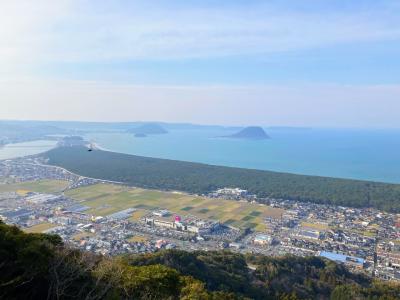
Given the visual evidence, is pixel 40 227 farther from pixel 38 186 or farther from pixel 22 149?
pixel 22 149

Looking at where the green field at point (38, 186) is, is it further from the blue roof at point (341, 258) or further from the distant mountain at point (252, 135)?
the distant mountain at point (252, 135)

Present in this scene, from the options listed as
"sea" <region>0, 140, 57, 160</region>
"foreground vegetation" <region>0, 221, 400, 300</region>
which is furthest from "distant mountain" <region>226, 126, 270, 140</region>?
"foreground vegetation" <region>0, 221, 400, 300</region>

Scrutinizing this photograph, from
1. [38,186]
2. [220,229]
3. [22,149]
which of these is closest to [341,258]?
[220,229]

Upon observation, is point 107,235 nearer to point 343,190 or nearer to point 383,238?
point 383,238

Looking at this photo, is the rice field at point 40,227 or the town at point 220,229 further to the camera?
the rice field at point 40,227

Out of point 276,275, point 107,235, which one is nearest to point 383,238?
point 276,275

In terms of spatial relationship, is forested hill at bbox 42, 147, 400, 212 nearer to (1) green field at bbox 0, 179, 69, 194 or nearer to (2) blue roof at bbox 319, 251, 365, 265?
(1) green field at bbox 0, 179, 69, 194

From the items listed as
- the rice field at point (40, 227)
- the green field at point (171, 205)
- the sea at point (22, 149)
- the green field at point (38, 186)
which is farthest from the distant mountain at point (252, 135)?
the rice field at point (40, 227)
